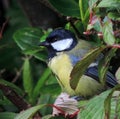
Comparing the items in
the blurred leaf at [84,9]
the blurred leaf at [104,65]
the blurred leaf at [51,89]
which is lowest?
the blurred leaf at [51,89]

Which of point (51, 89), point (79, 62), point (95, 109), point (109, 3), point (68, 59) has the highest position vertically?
point (109, 3)

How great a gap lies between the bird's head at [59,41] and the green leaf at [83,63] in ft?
2.51

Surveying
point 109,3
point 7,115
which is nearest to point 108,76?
point 7,115

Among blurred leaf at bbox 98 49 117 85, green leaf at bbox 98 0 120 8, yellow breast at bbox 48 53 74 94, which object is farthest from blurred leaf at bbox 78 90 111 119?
yellow breast at bbox 48 53 74 94

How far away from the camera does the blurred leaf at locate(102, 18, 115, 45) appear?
1.17 metres

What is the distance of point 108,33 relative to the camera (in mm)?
1203

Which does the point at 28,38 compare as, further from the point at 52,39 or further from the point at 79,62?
the point at 79,62

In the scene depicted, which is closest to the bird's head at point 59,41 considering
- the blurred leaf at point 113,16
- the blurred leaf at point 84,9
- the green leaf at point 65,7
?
the green leaf at point 65,7

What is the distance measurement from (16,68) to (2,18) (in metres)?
0.57

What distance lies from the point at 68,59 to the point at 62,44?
5.1 inches

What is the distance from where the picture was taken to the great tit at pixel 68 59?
6.43 ft

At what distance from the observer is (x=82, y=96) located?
203 cm

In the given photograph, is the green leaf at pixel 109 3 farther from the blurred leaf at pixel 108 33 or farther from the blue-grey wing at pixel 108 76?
the blue-grey wing at pixel 108 76

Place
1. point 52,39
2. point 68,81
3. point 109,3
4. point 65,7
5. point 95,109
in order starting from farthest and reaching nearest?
point 52,39, point 68,81, point 65,7, point 109,3, point 95,109
